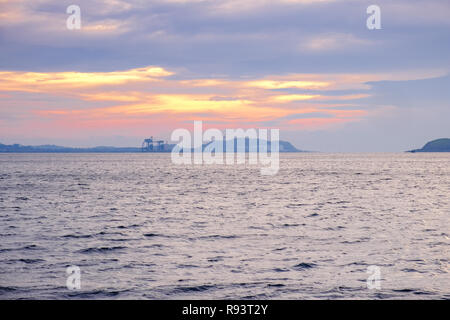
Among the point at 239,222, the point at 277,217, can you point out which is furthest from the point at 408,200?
the point at 239,222

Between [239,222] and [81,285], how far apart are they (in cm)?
2193

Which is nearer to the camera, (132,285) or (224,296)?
(224,296)

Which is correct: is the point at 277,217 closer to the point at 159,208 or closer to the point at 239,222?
the point at 239,222

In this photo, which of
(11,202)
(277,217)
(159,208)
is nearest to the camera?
(277,217)

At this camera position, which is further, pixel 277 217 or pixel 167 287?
pixel 277 217

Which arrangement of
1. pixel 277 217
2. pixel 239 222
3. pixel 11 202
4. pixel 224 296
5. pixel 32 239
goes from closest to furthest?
1. pixel 224 296
2. pixel 32 239
3. pixel 239 222
4. pixel 277 217
5. pixel 11 202

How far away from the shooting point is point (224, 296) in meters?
19.6

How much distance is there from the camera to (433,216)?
151 feet

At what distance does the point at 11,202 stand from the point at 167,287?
4646cm
